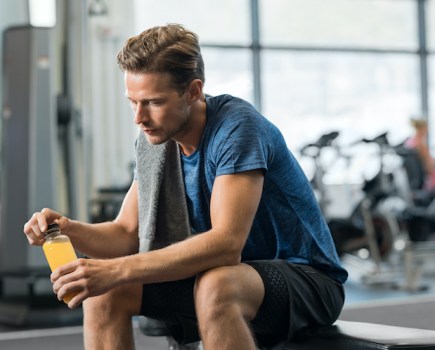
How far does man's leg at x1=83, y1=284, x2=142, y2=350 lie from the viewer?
1.73 m

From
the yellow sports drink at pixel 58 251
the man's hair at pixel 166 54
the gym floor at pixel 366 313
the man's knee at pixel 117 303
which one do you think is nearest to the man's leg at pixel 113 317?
the man's knee at pixel 117 303

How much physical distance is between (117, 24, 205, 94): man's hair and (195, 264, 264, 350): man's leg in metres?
0.41

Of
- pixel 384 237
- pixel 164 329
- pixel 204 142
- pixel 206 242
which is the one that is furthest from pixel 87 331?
pixel 384 237

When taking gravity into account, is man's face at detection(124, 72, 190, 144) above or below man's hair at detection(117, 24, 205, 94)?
below

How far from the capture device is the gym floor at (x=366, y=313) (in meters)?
3.23

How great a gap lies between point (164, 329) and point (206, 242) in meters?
0.35

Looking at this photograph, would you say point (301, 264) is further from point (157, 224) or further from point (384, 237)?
point (384, 237)

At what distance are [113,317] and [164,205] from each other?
0.29 meters

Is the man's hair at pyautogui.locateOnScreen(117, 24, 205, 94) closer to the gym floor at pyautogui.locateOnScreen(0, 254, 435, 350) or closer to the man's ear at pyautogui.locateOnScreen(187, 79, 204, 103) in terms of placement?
the man's ear at pyautogui.locateOnScreen(187, 79, 204, 103)

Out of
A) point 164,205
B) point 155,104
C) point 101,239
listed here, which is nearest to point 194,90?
point 155,104

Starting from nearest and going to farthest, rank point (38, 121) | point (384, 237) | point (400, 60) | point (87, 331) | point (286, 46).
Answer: point (87, 331) → point (38, 121) → point (384, 237) → point (286, 46) → point (400, 60)

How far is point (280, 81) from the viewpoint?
25.6 feet

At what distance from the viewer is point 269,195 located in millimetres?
1816

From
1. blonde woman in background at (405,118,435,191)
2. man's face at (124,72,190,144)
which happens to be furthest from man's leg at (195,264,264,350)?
blonde woman in background at (405,118,435,191)
